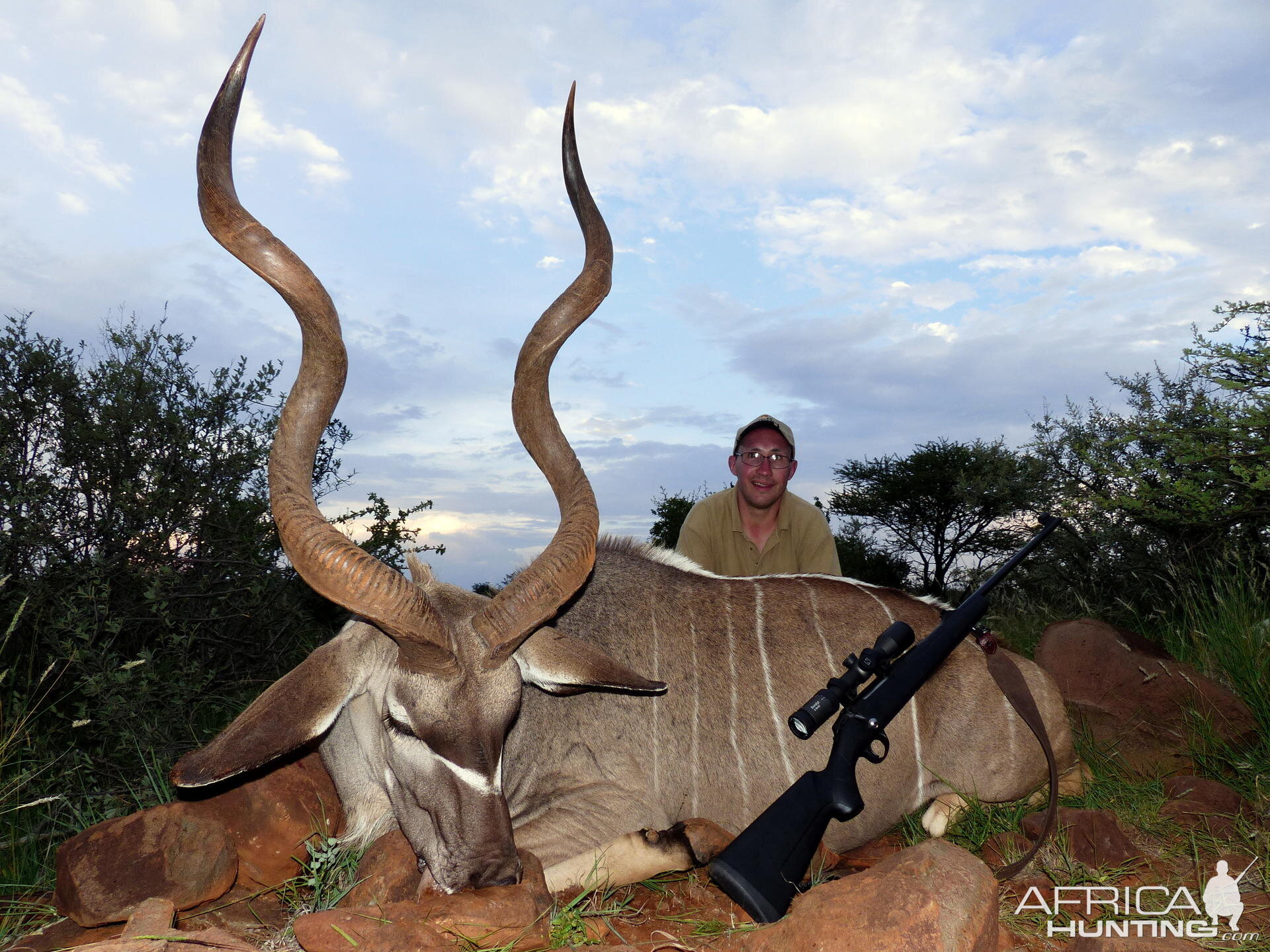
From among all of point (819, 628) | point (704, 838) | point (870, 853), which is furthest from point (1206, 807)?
point (704, 838)

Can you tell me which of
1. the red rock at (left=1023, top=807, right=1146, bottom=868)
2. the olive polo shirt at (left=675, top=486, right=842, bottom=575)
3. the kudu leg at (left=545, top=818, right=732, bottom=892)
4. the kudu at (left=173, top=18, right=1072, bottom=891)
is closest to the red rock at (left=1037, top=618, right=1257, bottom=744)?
the kudu at (left=173, top=18, right=1072, bottom=891)

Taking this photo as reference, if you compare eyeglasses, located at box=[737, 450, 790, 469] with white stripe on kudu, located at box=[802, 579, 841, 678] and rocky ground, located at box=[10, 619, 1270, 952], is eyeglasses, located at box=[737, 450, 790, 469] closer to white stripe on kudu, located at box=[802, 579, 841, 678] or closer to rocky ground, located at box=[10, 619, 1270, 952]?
white stripe on kudu, located at box=[802, 579, 841, 678]

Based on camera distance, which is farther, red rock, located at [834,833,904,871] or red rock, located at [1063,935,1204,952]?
red rock, located at [834,833,904,871]

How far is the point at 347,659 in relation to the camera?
9.26 ft

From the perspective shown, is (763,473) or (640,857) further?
(763,473)

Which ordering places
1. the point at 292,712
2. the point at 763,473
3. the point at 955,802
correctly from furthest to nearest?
1. the point at 763,473
2. the point at 955,802
3. the point at 292,712

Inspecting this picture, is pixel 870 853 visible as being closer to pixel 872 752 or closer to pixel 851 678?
pixel 872 752

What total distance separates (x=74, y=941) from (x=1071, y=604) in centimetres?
824

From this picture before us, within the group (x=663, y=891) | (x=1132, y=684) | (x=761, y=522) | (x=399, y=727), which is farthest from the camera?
(x=761, y=522)

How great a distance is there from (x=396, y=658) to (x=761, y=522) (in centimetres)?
311

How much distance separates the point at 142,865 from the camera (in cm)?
276

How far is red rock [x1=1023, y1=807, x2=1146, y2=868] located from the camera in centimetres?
306

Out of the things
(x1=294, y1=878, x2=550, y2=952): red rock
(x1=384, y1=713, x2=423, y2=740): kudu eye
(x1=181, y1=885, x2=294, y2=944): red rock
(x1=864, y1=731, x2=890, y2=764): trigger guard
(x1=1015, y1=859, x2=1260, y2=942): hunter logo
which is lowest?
(x1=1015, y1=859, x2=1260, y2=942): hunter logo

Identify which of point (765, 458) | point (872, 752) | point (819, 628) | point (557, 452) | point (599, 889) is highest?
point (765, 458)
